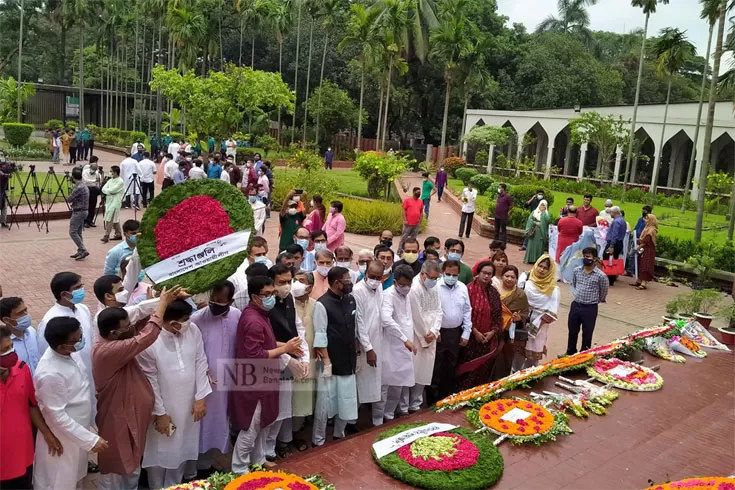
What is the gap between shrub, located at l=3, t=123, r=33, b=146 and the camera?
27841 mm

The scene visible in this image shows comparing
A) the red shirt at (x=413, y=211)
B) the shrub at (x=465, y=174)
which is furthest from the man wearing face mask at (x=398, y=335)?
the shrub at (x=465, y=174)

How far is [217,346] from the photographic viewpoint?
14.6ft

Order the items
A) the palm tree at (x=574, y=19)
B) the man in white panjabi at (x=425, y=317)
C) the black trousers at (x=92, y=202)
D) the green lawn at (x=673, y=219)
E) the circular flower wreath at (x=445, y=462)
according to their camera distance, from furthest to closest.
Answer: the palm tree at (x=574, y=19) → the green lawn at (x=673, y=219) → the black trousers at (x=92, y=202) → the man in white panjabi at (x=425, y=317) → the circular flower wreath at (x=445, y=462)

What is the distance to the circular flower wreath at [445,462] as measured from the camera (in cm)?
448

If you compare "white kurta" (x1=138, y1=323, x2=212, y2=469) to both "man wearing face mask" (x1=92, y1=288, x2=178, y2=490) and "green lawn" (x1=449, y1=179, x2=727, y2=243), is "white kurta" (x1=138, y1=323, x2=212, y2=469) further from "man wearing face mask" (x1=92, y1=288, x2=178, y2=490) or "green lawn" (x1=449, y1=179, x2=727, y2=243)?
"green lawn" (x1=449, y1=179, x2=727, y2=243)

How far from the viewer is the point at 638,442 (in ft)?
18.2

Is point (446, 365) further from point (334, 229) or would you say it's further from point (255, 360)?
point (334, 229)

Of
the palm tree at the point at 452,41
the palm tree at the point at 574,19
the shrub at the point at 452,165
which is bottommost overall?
the shrub at the point at 452,165

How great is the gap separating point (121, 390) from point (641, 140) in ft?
107

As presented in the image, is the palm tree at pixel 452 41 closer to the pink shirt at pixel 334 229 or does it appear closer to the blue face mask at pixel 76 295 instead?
the pink shirt at pixel 334 229

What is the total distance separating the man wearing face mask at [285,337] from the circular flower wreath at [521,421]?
1.73m

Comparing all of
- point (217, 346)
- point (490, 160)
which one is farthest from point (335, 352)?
point (490, 160)

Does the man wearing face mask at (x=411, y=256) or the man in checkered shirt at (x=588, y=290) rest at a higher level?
the man wearing face mask at (x=411, y=256)

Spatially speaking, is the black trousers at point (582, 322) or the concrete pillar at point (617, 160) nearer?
the black trousers at point (582, 322)
